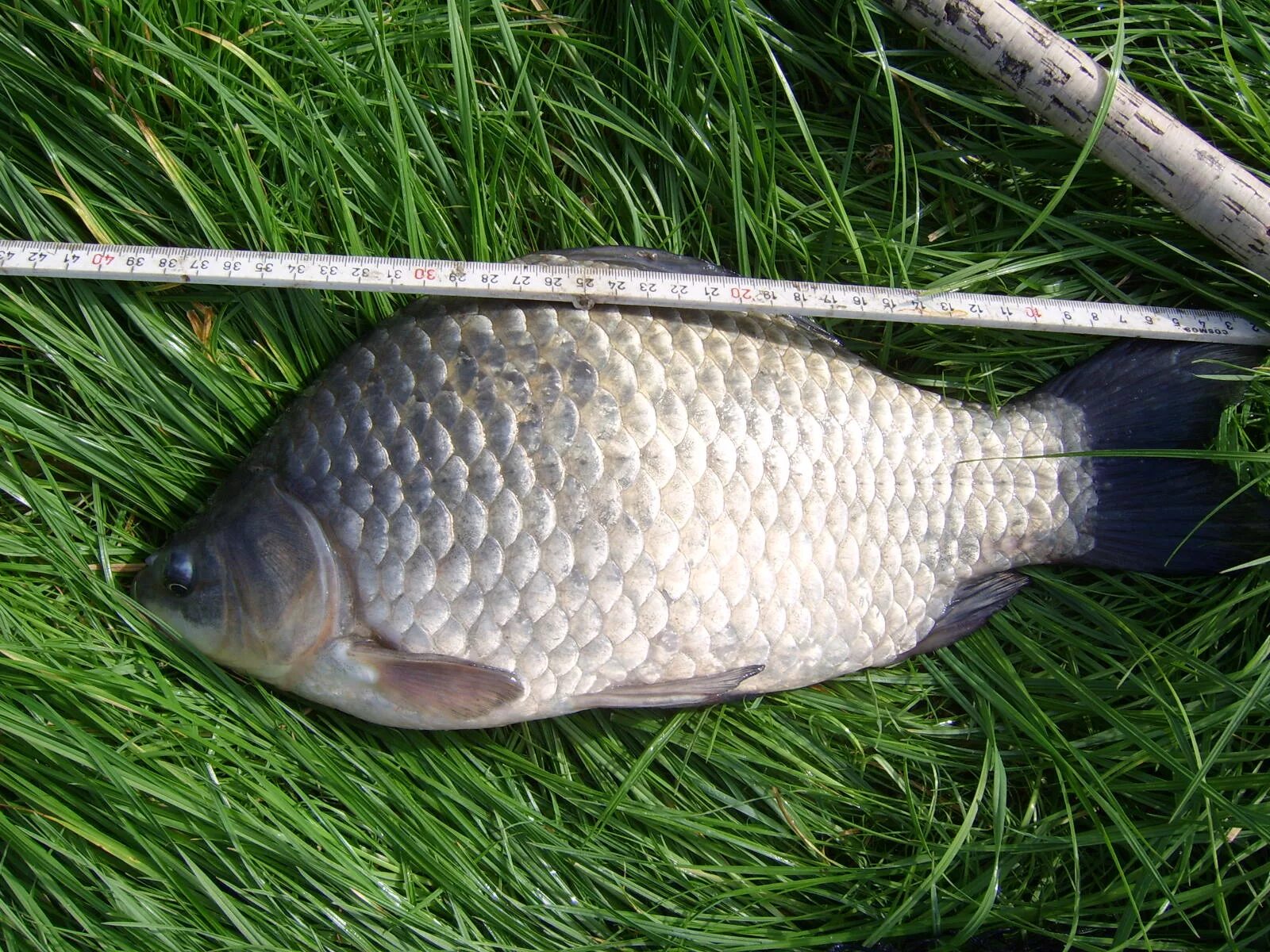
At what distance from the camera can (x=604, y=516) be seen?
69.4 inches

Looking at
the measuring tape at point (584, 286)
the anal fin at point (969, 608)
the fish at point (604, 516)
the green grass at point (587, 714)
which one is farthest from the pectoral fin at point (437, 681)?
the anal fin at point (969, 608)

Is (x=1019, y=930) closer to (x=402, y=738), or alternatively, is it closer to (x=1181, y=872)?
(x=1181, y=872)

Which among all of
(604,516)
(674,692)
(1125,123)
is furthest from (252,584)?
(1125,123)

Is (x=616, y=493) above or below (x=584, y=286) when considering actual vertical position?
below

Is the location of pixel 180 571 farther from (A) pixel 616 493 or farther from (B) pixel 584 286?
(B) pixel 584 286

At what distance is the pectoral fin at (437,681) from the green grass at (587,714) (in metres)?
0.28

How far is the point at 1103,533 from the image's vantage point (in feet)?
6.70

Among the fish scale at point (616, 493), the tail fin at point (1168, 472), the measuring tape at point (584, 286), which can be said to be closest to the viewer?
the fish scale at point (616, 493)

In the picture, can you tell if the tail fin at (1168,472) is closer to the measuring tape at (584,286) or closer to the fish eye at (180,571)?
the measuring tape at (584,286)

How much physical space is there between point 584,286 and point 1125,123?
4.44ft

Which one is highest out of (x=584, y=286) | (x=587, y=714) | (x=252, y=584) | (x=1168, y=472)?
(x=584, y=286)

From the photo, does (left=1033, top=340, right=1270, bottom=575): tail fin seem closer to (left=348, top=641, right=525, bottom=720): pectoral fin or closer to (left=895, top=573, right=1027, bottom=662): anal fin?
(left=895, top=573, right=1027, bottom=662): anal fin

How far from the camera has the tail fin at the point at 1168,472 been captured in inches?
79.1

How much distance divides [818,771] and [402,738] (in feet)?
3.47
